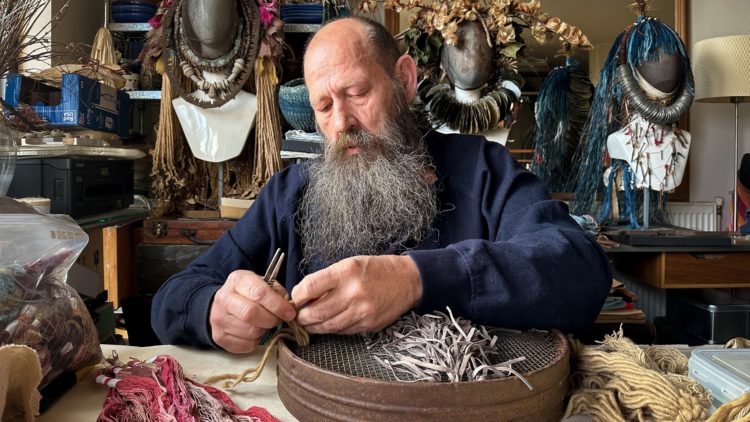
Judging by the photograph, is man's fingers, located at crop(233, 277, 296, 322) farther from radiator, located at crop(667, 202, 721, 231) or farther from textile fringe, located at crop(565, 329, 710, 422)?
radiator, located at crop(667, 202, 721, 231)

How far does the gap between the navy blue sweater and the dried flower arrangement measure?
101 cm

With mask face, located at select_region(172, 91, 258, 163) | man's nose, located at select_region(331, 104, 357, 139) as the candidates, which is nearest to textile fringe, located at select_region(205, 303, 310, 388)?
man's nose, located at select_region(331, 104, 357, 139)

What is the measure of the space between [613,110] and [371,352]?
2198 millimetres

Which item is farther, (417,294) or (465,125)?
(465,125)

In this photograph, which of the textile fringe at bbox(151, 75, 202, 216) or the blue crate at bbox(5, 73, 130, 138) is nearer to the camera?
the blue crate at bbox(5, 73, 130, 138)

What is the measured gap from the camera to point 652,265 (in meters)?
2.34

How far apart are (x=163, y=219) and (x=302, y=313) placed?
1943mm

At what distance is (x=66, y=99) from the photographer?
5.94 feet

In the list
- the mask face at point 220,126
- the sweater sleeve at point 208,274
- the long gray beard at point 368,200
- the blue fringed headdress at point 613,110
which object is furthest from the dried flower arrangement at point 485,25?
the sweater sleeve at point 208,274

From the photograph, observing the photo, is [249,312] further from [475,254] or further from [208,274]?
[208,274]

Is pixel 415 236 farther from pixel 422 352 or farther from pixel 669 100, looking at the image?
pixel 669 100

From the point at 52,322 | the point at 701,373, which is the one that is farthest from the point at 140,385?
the point at 701,373

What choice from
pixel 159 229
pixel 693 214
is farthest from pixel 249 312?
pixel 693 214

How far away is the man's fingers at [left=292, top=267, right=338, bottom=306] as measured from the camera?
68cm
